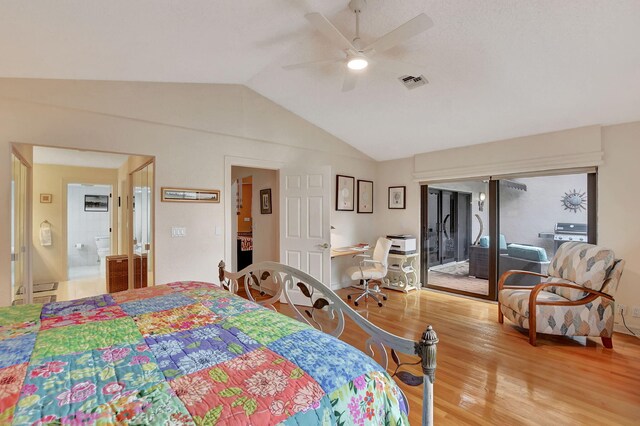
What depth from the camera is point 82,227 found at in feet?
23.2

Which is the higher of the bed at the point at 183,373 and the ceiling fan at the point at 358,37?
the ceiling fan at the point at 358,37

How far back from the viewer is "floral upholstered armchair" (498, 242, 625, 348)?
111 inches

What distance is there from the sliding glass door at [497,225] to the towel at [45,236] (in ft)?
22.0

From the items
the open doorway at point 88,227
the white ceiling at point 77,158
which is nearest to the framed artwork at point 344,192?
the white ceiling at point 77,158

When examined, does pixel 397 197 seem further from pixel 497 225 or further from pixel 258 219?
pixel 258 219

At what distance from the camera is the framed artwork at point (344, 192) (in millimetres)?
4938

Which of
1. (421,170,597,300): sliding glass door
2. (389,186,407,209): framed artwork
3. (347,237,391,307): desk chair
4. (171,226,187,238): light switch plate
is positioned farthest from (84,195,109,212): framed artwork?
(421,170,597,300): sliding glass door

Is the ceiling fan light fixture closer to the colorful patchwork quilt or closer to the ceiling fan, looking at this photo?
the ceiling fan

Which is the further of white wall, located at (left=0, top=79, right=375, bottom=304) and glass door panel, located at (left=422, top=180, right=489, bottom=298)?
glass door panel, located at (left=422, top=180, right=489, bottom=298)

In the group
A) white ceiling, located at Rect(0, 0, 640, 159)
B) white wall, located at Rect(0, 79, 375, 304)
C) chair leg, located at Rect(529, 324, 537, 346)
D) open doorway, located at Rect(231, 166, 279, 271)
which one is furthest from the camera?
open doorway, located at Rect(231, 166, 279, 271)

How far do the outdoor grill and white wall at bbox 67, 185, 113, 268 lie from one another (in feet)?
27.9

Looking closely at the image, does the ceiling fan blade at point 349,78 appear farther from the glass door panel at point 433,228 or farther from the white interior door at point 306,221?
the glass door panel at point 433,228

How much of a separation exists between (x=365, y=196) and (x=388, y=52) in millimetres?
2928

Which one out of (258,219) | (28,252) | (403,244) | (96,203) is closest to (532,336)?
(403,244)
